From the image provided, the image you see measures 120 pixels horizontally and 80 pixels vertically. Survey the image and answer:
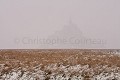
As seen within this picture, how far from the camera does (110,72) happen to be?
2342cm

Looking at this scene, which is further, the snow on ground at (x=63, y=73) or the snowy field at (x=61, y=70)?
the snowy field at (x=61, y=70)

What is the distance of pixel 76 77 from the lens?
2270cm

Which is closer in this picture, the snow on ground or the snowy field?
the snow on ground

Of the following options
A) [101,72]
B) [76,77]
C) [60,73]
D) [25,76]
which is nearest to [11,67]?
[25,76]

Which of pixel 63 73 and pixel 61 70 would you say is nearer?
pixel 63 73

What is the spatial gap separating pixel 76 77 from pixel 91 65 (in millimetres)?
3456

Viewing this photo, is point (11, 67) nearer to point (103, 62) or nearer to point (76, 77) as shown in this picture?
point (76, 77)

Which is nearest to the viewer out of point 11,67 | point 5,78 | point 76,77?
point 76,77

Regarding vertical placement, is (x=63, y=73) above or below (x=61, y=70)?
below

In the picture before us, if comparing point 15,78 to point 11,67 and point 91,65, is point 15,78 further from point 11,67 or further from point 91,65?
point 91,65

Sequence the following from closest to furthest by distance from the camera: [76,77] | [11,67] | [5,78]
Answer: [76,77] → [5,78] → [11,67]

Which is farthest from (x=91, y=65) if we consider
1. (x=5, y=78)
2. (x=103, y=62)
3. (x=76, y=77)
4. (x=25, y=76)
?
(x=5, y=78)

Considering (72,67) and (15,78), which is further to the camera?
(72,67)

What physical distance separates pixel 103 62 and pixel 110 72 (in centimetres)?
338
